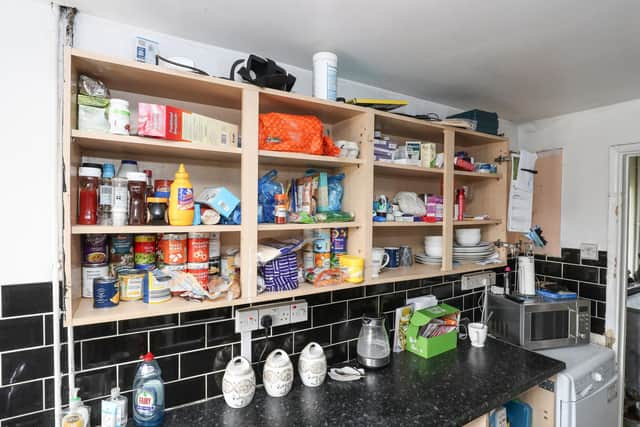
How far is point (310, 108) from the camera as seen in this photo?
1.36 meters

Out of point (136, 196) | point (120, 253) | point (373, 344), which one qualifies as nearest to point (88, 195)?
point (136, 196)

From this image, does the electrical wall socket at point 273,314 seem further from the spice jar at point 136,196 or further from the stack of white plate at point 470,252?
the stack of white plate at point 470,252

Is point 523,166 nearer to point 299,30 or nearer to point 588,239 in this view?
point 588,239

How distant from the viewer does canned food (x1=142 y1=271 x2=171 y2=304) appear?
1051 millimetres

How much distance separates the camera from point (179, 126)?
1.03 m

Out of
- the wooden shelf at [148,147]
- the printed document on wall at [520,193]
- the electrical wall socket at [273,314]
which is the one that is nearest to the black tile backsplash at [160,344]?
the electrical wall socket at [273,314]

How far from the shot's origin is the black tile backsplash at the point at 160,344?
40.9 inches

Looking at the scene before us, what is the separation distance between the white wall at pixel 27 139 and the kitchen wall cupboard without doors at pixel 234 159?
13cm

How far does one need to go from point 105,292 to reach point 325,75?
1.11m

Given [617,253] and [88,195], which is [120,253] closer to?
[88,195]

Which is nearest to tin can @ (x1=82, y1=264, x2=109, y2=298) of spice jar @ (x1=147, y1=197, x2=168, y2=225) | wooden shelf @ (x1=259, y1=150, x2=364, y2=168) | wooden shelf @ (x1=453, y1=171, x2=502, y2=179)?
spice jar @ (x1=147, y1=197, x2=168, y2=225)

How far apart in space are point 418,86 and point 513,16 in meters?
0.65

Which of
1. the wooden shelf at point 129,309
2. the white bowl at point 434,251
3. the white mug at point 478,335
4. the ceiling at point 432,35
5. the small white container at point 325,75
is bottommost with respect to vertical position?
the white mug at point 478,335

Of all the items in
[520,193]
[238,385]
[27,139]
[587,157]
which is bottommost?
[238,385]
